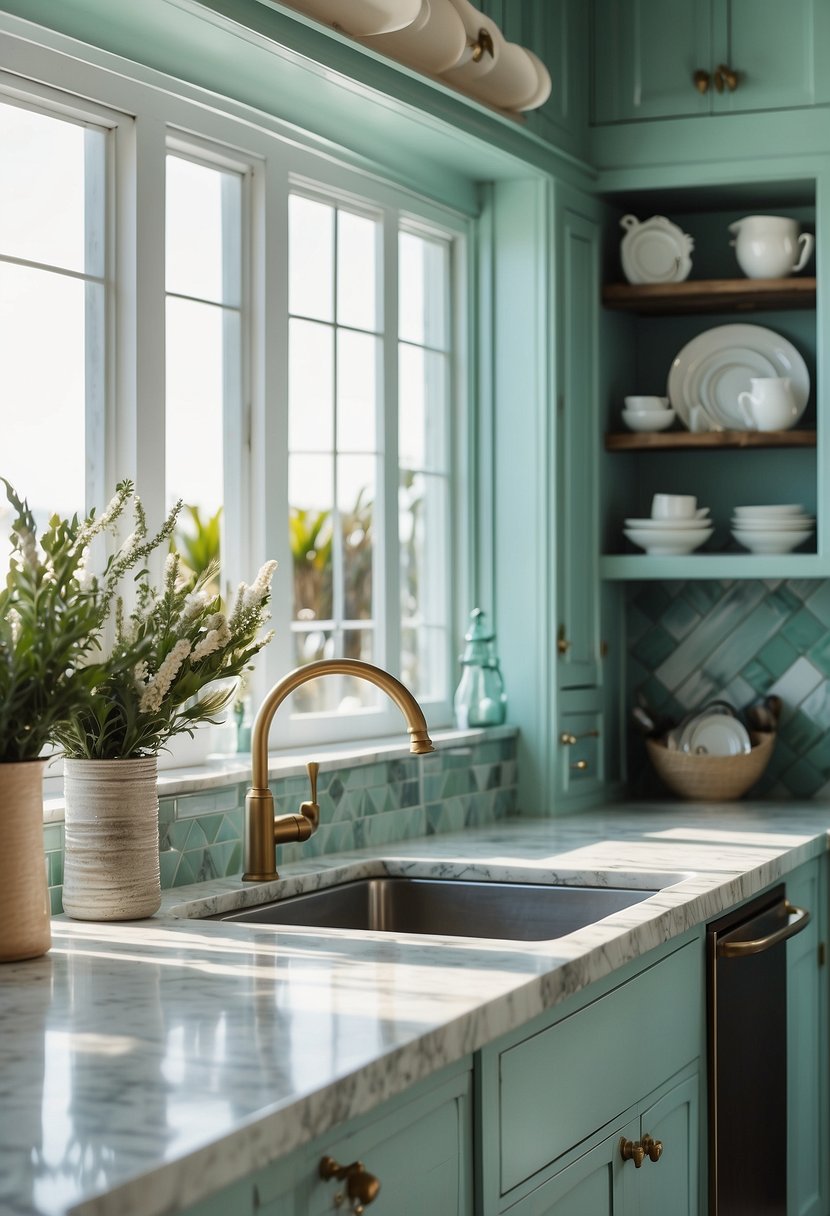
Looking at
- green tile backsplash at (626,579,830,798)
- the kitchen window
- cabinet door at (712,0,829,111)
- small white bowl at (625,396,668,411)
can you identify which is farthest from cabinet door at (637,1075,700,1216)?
cabinet door at (712,0,829,111)

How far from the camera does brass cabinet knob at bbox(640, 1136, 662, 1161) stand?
6.89 feet

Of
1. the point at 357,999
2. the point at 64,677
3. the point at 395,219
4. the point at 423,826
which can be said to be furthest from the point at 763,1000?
the point at 395,219

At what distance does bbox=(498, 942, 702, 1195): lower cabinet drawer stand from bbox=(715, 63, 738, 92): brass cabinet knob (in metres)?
2.02

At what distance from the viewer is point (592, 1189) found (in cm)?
194

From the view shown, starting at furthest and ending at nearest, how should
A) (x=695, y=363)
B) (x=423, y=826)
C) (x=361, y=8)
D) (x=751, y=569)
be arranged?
(x=695, y=363) → (x=751, y=569) → (x=423, y=826) → (x=361, y=8)

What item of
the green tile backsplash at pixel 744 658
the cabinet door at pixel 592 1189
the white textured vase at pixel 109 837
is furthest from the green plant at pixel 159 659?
the green tile backsplash at pixel 744 658

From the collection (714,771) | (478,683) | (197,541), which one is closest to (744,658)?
(714,771)

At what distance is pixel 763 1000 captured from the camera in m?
2.66

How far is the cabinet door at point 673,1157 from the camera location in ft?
7.02

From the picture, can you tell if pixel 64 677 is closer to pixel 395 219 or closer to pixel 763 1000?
pixel 763 1000

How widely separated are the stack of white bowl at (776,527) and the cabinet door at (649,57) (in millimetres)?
921

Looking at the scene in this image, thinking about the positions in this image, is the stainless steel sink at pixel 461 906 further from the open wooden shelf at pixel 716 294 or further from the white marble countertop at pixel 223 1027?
the open wooden shelf at pixel 716 294

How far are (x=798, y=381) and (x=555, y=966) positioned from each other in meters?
2.27

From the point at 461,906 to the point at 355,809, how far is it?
305 mm
